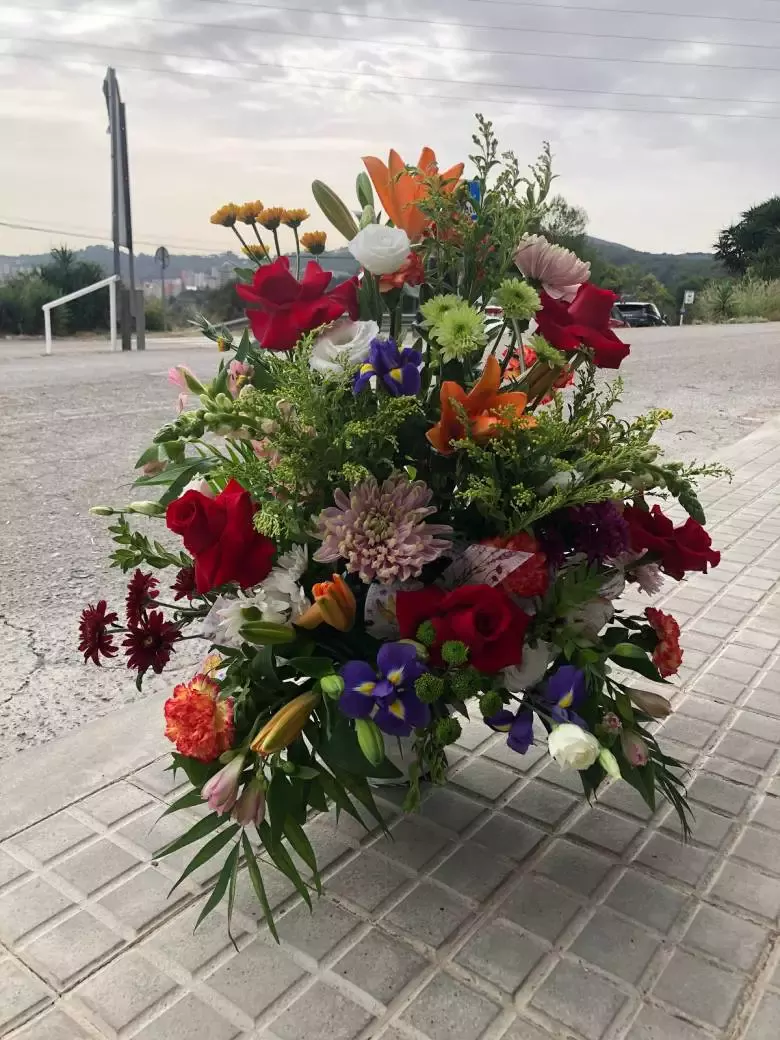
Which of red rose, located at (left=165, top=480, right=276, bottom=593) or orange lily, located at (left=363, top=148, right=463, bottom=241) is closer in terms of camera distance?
red rose, located at (left=165, top=480, right=276, bottom=593)

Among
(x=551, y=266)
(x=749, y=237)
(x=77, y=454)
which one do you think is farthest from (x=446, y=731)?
(x=749, y=237)

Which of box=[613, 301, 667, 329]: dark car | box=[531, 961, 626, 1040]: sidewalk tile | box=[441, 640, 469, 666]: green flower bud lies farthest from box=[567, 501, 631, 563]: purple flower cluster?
box=[613, 301, 667, 329]: dark car

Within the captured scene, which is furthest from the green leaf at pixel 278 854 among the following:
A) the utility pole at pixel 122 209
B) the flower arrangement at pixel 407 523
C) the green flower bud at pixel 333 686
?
the utility pole at pixel 122 209

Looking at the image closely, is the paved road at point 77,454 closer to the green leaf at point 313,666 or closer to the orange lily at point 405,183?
the green leaf at point 313,666

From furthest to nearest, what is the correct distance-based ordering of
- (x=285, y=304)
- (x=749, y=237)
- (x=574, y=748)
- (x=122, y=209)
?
(x=749, y=237), (x=122, y=209), (x=285, y=304), (x=574, y=748)

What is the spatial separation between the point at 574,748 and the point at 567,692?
0.39ft

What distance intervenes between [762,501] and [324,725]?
349 centimetres

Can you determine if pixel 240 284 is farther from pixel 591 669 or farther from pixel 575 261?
pixel 591 669

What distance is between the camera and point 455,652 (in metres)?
1.28

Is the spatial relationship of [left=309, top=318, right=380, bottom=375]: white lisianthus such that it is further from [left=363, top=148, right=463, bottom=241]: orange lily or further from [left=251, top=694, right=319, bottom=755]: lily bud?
[left=251, top=694, right=319, bottom=755]: lily bud

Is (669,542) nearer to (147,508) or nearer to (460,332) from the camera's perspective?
(460,332)

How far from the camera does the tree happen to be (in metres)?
42.2

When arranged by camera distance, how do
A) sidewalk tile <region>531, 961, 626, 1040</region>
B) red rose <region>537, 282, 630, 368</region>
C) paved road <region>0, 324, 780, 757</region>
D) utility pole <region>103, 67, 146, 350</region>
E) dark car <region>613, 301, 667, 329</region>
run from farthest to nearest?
dark car <region>613, 301, 667, 329</region> → utility pole <region>103, 67, 146, 350</region> → paved road <region>0, 324, 780, 757</region> → red rose <region>537, 282, 630, 368</region> → sidewalk tile <region>531, 961, 626, 1040</region>

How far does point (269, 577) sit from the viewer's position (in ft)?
4.56
